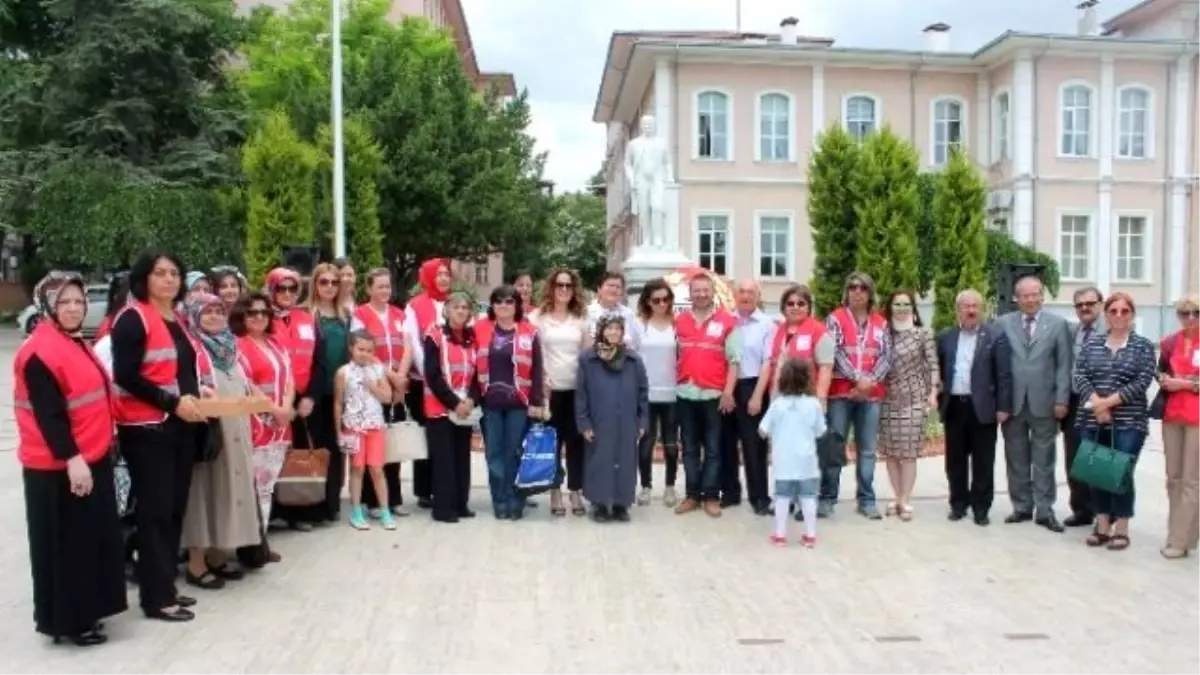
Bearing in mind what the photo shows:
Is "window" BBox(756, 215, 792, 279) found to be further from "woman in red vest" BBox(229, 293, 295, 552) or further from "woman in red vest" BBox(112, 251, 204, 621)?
"woman in red vest" BBox(112, 251, 204, 621)

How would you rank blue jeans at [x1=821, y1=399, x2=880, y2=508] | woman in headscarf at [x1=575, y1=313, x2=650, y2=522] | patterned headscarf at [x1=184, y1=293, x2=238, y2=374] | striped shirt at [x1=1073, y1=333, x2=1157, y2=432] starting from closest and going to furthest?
patterned headscarf at [x1=184, y1=293, x2=238, y2=374]
striped shirt at [x1=1073, y1=333, x2=1157, y2=432]
woman in headscarf at [x1=575, y1=313, x2=650, y2=522]
blue jeans at [x1=821, y1=399, x2=880, y2=508]

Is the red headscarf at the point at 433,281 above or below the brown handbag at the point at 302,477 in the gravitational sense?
above

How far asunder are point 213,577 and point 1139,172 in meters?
33.2

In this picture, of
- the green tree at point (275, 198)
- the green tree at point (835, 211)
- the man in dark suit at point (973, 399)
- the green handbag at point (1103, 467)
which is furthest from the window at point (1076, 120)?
the green handbag at point (1103, 467)

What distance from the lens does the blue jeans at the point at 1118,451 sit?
304 inches

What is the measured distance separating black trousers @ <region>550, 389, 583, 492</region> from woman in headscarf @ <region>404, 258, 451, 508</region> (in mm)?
983

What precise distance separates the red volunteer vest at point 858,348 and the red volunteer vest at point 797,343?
0.18 m

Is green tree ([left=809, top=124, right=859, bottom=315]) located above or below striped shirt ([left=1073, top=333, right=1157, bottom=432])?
above

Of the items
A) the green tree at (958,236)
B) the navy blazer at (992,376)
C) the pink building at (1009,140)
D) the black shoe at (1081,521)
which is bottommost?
the black shoe at (1081,521)

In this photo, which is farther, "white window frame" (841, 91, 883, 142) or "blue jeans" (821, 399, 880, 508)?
"white window frame" (841, 91, 883, 142)

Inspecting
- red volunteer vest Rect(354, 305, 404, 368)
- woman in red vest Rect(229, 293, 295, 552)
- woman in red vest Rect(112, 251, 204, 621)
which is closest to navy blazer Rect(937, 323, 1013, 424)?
red volunteer vest Rect(354, 305, 404, 368)

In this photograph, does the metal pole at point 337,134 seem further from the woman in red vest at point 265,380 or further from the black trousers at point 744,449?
the woman in red vest at point 265,380

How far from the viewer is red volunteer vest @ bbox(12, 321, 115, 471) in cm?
523

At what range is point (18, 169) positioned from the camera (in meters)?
32.3
